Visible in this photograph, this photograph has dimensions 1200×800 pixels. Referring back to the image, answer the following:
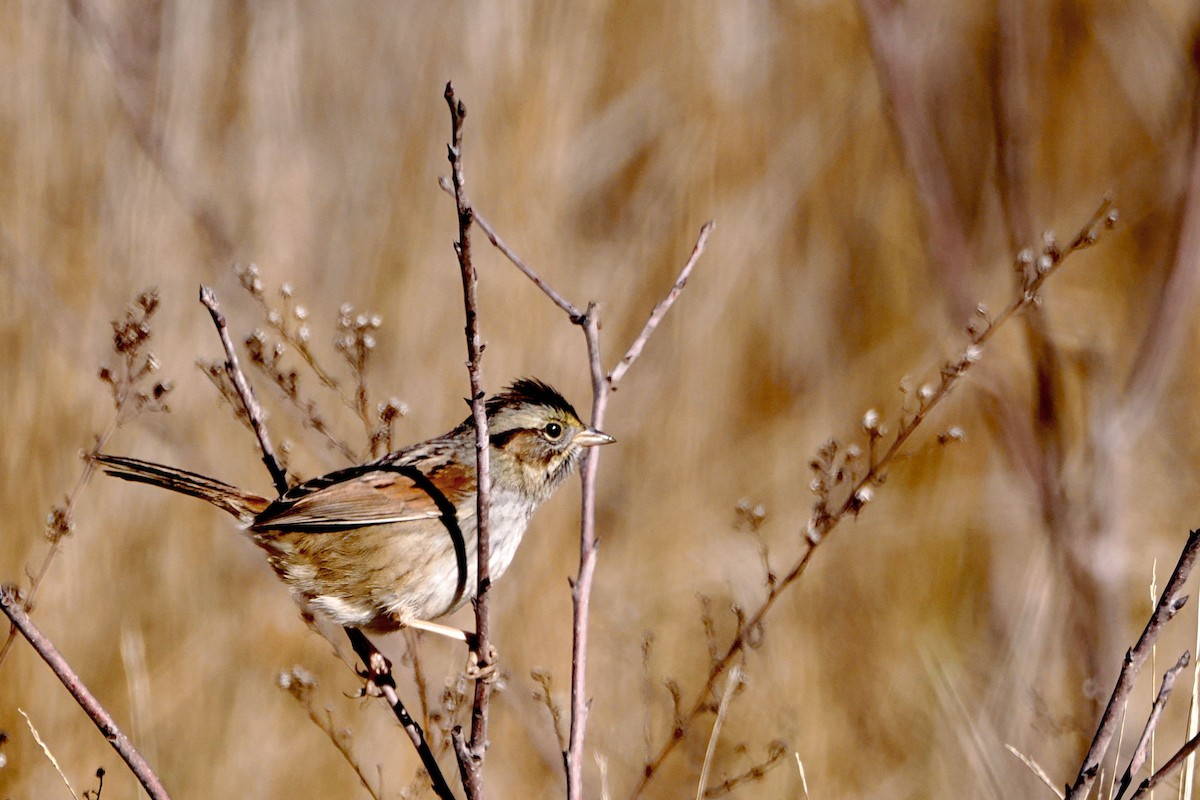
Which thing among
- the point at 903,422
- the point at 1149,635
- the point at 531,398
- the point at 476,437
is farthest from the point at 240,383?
the point at 1149,635

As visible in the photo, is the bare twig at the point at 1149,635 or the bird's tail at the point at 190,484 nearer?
the bare twig at the point at 1149,635

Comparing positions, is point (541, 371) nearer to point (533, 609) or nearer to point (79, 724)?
point (533, 609)

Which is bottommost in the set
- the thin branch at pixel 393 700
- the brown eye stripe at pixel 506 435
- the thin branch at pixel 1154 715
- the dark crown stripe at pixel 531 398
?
the thin branch at pixel 1154 715

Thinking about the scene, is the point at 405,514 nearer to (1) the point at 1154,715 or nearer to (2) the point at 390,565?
(2) the point at 390,565

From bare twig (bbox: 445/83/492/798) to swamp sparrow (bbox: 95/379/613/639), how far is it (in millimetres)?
815

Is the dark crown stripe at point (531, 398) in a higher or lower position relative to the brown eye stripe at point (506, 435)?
higher

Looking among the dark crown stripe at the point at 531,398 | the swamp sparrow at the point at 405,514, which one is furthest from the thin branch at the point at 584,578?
the dark crown stripe at the point at 531,398

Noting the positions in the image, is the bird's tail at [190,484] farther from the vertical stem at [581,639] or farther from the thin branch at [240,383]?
the vertical stem at [581,639]

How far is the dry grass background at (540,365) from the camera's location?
4.27 meters

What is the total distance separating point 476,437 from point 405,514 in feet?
3.77

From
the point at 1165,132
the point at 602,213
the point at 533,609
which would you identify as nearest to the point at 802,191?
the point at 602,213

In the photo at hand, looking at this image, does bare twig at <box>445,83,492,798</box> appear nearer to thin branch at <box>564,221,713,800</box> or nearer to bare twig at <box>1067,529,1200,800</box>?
thin branch at <box>564,221,713,800</box>

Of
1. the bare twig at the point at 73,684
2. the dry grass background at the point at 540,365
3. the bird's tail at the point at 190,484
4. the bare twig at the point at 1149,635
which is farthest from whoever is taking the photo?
the dry grass background at the point at 540,365

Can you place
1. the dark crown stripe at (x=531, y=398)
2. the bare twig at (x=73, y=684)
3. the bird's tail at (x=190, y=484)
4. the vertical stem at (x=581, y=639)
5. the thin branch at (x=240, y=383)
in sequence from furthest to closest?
the dark crown stripe at (x=531, y=398), the bird's tail at (x=190, y=484), the thin branch at (x=240, y=383), the vertical stem at (x=581, y=639), the bare twig at (x=73, y=684)
